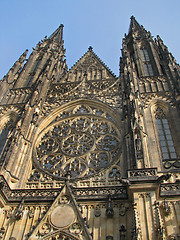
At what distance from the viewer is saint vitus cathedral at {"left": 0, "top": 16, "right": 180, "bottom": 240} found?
32.4 feet

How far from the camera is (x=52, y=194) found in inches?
450

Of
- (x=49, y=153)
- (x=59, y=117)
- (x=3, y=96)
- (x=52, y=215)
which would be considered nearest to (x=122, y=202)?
(x=52, y=215)

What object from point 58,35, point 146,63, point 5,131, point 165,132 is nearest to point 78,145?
point 165,132

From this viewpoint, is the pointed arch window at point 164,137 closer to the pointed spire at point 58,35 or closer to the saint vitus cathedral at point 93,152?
the saint vitus cathedral at point 93,152

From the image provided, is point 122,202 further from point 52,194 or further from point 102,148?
point 102,148

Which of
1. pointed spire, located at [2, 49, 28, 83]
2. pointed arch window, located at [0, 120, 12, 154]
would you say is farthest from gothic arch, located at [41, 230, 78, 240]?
pointed spire, located at [2, 49, 28, 83]

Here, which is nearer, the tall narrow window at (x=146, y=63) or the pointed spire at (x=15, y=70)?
the tall narrow window at (x=146, y=63)

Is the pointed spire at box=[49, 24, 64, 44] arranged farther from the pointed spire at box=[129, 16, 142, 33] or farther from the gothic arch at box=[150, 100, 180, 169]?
the gothic arch at box=[150, 100, 180, 169]

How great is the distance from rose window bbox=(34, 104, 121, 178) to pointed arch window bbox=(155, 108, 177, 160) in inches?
85.1

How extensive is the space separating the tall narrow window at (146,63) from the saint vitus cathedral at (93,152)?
9 cm

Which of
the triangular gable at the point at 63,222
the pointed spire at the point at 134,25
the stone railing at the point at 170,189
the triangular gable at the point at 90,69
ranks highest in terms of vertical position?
the pointed spire at the point at 134,25

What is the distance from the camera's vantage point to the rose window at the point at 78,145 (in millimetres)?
13156

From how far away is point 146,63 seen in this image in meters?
21.5

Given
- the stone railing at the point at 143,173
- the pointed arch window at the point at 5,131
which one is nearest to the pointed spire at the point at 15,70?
the pointed arch window at the point at 5,131
